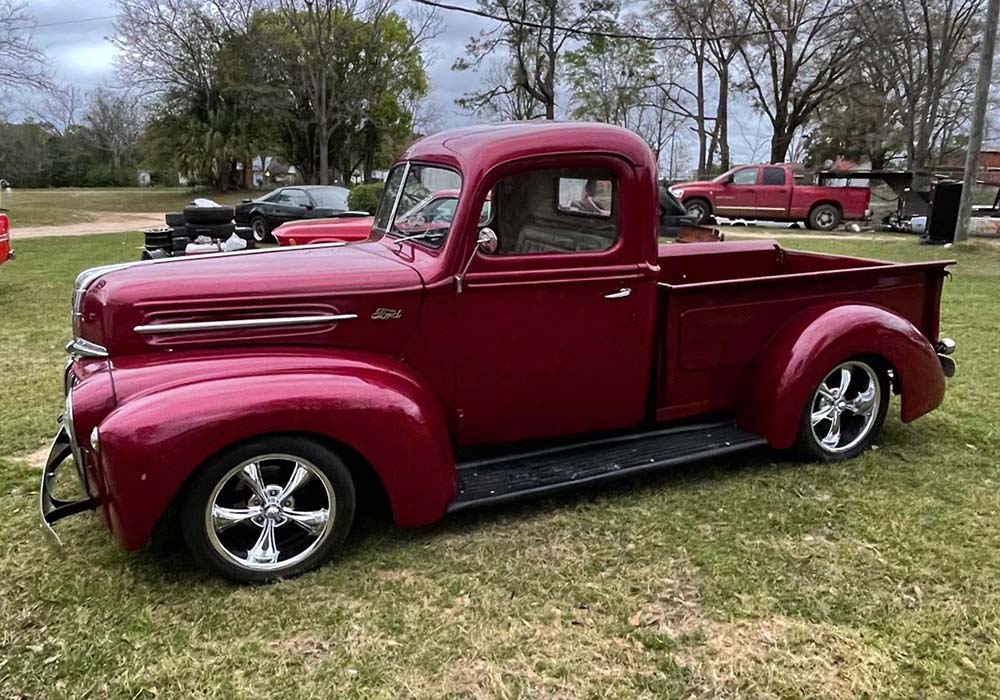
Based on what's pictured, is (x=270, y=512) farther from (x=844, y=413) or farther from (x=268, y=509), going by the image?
(x=844, y=413)

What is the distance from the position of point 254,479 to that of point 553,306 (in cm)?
145

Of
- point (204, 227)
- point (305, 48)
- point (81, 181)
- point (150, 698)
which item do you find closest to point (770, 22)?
point (305, 48)

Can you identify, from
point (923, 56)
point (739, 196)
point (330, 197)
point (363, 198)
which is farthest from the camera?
point (923, 56)

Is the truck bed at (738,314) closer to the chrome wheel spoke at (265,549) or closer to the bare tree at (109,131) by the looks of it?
the chrome wheel spoke at (265,549)

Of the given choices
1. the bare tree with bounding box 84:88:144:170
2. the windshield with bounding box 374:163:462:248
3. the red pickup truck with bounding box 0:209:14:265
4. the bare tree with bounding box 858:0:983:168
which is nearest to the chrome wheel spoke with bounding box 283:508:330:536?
the windshield with bounding box 374:163:462:248

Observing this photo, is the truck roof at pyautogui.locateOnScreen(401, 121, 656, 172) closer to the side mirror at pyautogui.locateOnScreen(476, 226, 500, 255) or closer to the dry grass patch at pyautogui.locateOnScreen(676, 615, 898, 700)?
the side mirror at pyautogui.locateOnScreen(476, 226, 500, 255)

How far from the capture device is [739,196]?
67.8 feet

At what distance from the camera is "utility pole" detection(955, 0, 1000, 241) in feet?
46.5

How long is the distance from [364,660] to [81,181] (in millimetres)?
58693

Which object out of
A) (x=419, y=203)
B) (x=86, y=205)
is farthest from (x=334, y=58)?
(x=419, y=203)

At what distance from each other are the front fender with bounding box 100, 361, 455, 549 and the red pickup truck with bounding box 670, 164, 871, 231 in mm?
18388

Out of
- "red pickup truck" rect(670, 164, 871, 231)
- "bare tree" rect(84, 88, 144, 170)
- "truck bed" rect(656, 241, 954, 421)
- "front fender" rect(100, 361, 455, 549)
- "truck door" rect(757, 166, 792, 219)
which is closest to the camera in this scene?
"front fender" rect(100, 361, 455, 549)

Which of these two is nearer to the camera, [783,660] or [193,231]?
[783,660]

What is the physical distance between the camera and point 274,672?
8.14 feet
